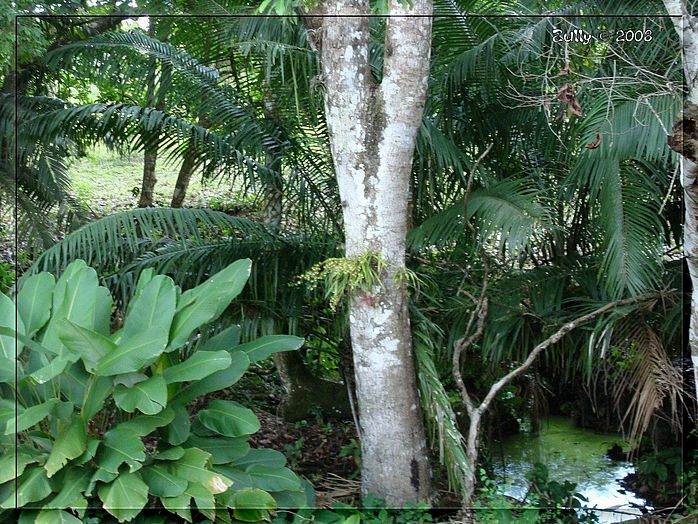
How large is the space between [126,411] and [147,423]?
110mm

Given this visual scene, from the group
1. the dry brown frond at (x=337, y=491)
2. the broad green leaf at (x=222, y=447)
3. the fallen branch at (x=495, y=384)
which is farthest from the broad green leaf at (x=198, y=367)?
the fallen branch at (x=495, y=384)

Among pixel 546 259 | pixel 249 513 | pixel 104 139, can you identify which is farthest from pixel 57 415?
pixel 546 259

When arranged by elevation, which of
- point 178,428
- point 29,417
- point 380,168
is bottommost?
point 178,428

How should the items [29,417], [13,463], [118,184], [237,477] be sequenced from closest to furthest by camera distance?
[29,417], [13,463], [237,477], [118,184]

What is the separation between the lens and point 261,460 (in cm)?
397

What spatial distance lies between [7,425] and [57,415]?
21cm

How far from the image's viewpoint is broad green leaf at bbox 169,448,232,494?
11.7ft

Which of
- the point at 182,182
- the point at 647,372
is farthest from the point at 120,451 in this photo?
the point at 647,372

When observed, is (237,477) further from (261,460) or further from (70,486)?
(70,486)

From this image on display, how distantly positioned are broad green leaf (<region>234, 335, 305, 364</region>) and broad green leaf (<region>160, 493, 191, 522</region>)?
29.1 inches

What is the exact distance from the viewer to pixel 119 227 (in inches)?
176

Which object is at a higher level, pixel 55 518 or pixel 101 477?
pixel 101 477

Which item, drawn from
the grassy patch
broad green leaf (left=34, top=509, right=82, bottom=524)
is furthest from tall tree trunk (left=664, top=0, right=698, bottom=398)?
the grassy patch

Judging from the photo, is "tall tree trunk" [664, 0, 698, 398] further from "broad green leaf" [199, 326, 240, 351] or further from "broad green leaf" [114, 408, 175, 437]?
"broad green leaf" [114, 408, 175, 437]
